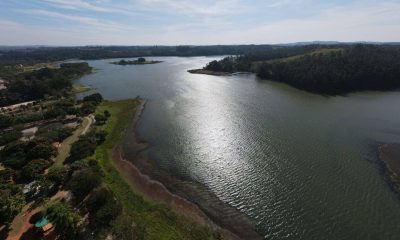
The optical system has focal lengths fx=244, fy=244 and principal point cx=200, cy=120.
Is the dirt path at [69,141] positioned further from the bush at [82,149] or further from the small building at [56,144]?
the bush at [82,149]

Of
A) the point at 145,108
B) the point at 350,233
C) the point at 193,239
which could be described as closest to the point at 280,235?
the point at 350,233

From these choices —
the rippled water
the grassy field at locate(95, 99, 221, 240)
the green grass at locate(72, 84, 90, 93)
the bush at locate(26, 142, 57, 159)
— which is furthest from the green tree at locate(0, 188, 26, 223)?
the green grass at locate(72, 84, 90, 93)

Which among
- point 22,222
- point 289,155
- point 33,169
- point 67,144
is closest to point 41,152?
point 33,169

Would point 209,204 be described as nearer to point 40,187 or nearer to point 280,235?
point 280,235

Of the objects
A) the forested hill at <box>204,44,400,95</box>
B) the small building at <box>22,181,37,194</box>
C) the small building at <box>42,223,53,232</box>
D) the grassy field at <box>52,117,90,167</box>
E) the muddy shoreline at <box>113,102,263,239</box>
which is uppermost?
the forested hill at <box>204,44,400,95</box>

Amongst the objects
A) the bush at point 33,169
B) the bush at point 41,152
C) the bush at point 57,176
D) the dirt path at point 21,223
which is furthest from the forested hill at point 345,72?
the dirt path at point 21,223

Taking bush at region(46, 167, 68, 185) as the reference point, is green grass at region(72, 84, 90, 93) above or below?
above

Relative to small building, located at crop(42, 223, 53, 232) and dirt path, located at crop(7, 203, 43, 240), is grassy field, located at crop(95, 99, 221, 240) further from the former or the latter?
dirt path, located at crop(7, 203, 43, 240)
